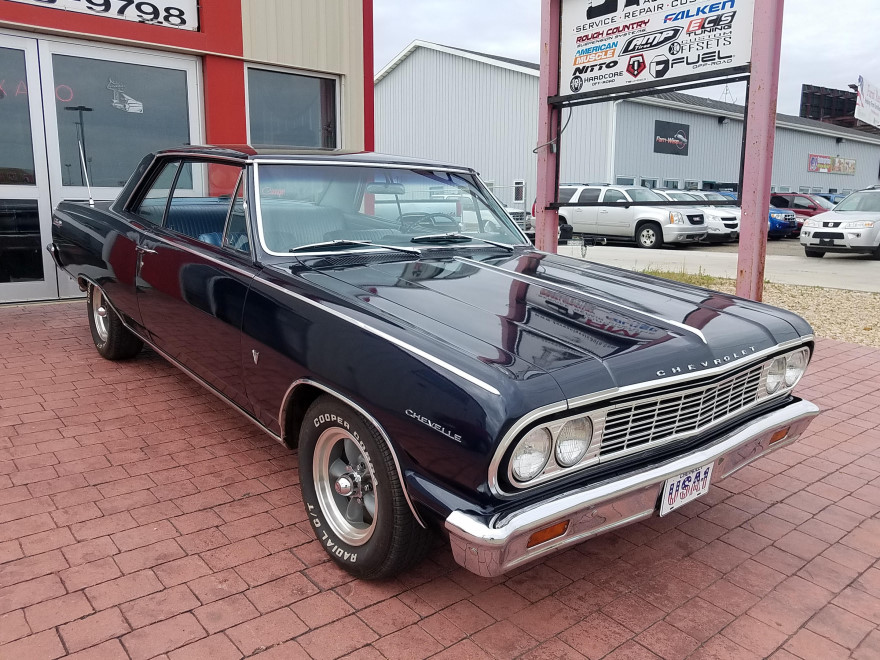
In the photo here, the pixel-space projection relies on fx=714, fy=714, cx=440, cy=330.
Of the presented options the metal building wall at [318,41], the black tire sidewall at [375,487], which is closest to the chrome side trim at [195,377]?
the black tire sidewall at [375,487]

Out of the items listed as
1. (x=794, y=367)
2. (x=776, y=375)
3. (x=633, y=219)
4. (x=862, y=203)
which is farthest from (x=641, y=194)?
(x=776, y=375)

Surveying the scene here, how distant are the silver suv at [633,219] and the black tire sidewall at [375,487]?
53.0 ft

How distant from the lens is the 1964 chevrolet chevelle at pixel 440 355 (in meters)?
2.19

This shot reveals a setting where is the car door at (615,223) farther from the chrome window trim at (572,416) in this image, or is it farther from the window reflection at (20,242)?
the chrome window trim at (572,416)

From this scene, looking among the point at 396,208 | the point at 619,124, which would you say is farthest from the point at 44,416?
the point at 619,124

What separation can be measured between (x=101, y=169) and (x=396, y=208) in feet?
16.7

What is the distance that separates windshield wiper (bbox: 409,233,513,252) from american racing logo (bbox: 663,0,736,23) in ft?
10.3

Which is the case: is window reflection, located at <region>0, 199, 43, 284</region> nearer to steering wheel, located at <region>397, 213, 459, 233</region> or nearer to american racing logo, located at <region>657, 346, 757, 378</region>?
steering wheel, located at <region>397, 213, 459, 233</region>

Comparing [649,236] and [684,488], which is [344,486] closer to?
[684,488]

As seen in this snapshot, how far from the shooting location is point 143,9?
736 cm

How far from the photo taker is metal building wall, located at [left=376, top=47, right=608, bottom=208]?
80.6 ft

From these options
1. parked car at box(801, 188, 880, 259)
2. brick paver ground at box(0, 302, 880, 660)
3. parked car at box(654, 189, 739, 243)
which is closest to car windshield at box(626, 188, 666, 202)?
parked car at box(654, 189, 739, 243)

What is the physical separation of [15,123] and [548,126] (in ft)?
17.2

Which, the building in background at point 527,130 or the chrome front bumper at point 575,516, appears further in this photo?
the building in background at point 527,130
